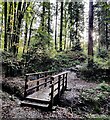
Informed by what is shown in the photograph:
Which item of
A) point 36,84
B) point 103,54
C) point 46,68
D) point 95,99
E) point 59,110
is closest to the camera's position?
point 59,110

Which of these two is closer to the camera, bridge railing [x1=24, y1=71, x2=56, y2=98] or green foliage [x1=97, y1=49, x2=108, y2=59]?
bridge railing [x1=24, y1=71, x2=56, y2=98]

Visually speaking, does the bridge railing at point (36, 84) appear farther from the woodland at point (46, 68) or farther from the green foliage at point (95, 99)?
the green foliage at point (95, 99)

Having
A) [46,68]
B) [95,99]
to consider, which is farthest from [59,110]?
[46,68]

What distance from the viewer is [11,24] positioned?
13.2m

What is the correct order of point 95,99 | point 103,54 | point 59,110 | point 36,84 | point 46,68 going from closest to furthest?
point 59,110 < point 95,99 < point 36,84 < point 46,68 < point 103,54

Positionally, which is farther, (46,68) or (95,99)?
(46,68)

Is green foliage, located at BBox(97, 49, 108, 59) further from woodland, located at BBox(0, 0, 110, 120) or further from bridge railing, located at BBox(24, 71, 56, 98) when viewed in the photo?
bridge railing, located at BBox(24, 71, 56, 98)

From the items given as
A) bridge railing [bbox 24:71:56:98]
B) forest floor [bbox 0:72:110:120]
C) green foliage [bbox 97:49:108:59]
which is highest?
green foliage [bbox 97:49:108:59]

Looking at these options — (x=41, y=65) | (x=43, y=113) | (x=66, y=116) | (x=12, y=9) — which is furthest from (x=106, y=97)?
(x=12, y=9)

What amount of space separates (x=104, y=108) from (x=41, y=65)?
911 centimetres

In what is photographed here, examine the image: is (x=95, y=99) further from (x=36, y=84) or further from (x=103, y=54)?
(x=103, y=54)

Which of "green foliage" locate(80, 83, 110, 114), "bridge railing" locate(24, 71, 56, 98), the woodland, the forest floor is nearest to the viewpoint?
the forest floor

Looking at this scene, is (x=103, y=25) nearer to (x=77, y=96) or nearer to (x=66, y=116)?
(x=77, y=96)

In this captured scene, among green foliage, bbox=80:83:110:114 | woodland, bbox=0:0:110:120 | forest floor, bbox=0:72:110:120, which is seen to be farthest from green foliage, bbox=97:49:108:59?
forest floor, bbox=0:72:110:120
